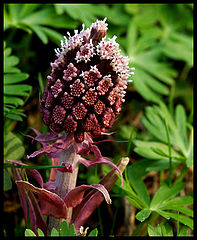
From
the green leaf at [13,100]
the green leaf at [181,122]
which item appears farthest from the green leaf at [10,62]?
the green leaf at [181,122]

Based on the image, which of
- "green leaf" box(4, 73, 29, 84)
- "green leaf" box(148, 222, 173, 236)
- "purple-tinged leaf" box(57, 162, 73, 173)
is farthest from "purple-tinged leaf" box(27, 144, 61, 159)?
"green leaf" box(4, 73, 29, 84)

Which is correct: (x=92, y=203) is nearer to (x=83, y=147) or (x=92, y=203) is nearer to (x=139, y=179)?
(x=83, y=147)

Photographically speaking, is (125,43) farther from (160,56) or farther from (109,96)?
(109,96)

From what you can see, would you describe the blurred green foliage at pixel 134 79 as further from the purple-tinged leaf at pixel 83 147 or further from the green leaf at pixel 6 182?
the purple-tinged leaf at pixel 83 147

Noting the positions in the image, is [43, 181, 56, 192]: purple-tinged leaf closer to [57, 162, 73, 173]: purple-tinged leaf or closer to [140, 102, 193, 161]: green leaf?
[57, 162, 73, 173]: purple-tinged leaf

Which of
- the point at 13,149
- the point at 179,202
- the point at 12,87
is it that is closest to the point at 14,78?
the point at 12,87
